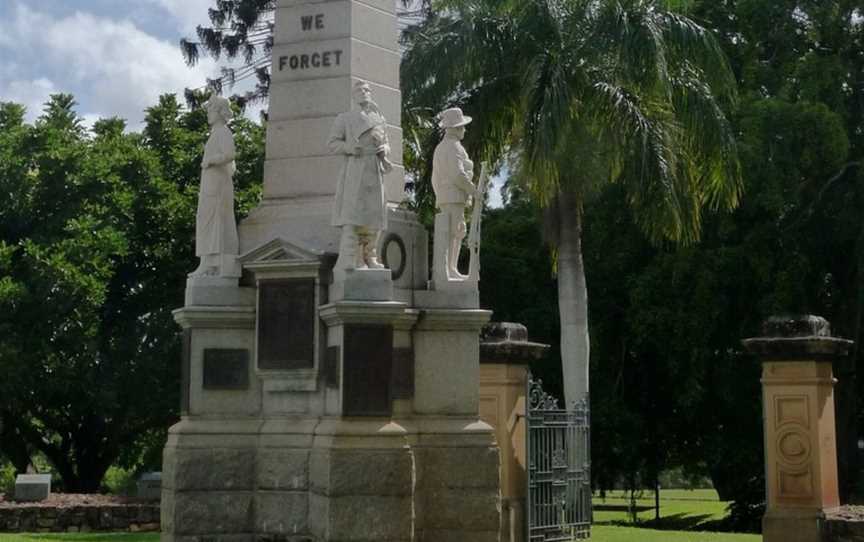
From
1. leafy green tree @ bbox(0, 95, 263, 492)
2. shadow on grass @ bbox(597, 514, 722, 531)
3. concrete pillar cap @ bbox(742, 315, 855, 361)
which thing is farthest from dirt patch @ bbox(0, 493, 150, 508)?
concrete pillar cap @ bbox(742, 315, 855, 361)

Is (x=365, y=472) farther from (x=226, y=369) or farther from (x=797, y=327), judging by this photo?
(x=797, y=327)

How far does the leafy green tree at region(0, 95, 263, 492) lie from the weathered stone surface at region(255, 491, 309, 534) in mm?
13197

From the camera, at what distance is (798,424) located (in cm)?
1436

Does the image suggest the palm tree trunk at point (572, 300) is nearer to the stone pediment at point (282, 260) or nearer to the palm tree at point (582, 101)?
the palm tree at point (582, 101)

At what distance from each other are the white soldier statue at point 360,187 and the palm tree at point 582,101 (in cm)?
769

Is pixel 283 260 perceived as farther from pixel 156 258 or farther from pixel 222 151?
pixel 156 258

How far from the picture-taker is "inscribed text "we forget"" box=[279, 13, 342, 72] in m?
12.0

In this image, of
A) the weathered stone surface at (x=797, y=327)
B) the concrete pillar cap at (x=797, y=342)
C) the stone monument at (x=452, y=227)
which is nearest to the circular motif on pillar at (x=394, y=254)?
the stone monument at (x=452, y=227)

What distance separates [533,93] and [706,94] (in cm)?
254

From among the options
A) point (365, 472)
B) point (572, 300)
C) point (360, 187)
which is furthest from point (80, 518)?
point (360, 187)

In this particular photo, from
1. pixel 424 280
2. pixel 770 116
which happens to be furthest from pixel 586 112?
pixel 424 280

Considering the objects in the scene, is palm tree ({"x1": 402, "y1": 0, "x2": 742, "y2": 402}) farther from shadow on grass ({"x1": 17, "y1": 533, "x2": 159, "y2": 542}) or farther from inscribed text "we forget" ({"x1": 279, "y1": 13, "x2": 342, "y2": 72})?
inscribed text "we forget" ({"x1": 279, "y1": 13, "x2": 342, "y2": 72})

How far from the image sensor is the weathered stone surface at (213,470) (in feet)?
37.6

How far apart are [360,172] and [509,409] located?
483 centimetres
